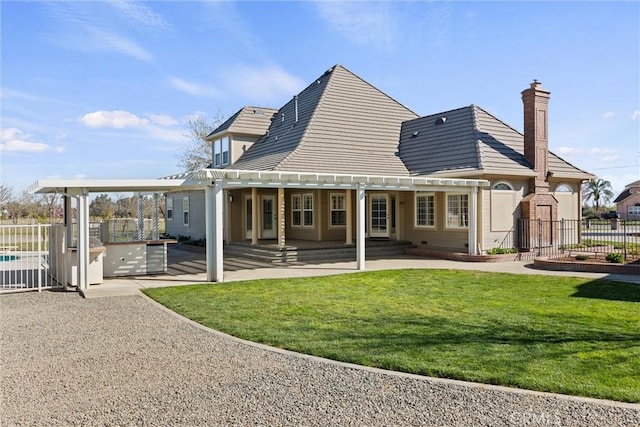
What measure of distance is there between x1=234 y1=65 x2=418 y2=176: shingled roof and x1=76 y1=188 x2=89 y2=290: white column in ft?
23.4

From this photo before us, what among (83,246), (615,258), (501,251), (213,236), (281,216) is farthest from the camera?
(501,251)

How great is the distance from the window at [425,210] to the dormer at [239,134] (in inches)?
346

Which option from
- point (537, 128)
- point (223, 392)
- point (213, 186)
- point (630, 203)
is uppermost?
point (537, 128)

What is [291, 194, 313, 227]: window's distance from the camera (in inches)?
799

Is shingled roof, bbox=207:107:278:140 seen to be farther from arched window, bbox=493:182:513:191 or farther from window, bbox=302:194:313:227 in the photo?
arched window, bbox=493:182:513:191

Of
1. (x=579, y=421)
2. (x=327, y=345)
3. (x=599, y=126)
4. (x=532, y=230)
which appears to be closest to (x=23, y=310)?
(x=327, y=345)

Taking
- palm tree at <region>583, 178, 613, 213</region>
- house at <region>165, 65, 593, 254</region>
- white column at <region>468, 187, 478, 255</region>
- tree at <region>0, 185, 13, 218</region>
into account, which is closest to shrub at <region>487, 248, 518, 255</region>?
house at <region>165, 65, 593, 254</region>

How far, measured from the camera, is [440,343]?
20.0ft

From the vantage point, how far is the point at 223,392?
462 cm

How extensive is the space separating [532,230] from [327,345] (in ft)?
44.4

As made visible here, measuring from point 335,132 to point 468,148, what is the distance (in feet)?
17.9

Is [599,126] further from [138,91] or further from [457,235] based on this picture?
[138,91]

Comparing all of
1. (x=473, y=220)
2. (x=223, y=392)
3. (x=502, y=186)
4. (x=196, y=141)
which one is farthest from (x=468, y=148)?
(x=196, y=141)

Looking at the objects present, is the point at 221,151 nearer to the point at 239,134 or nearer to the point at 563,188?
the point at 239,134
